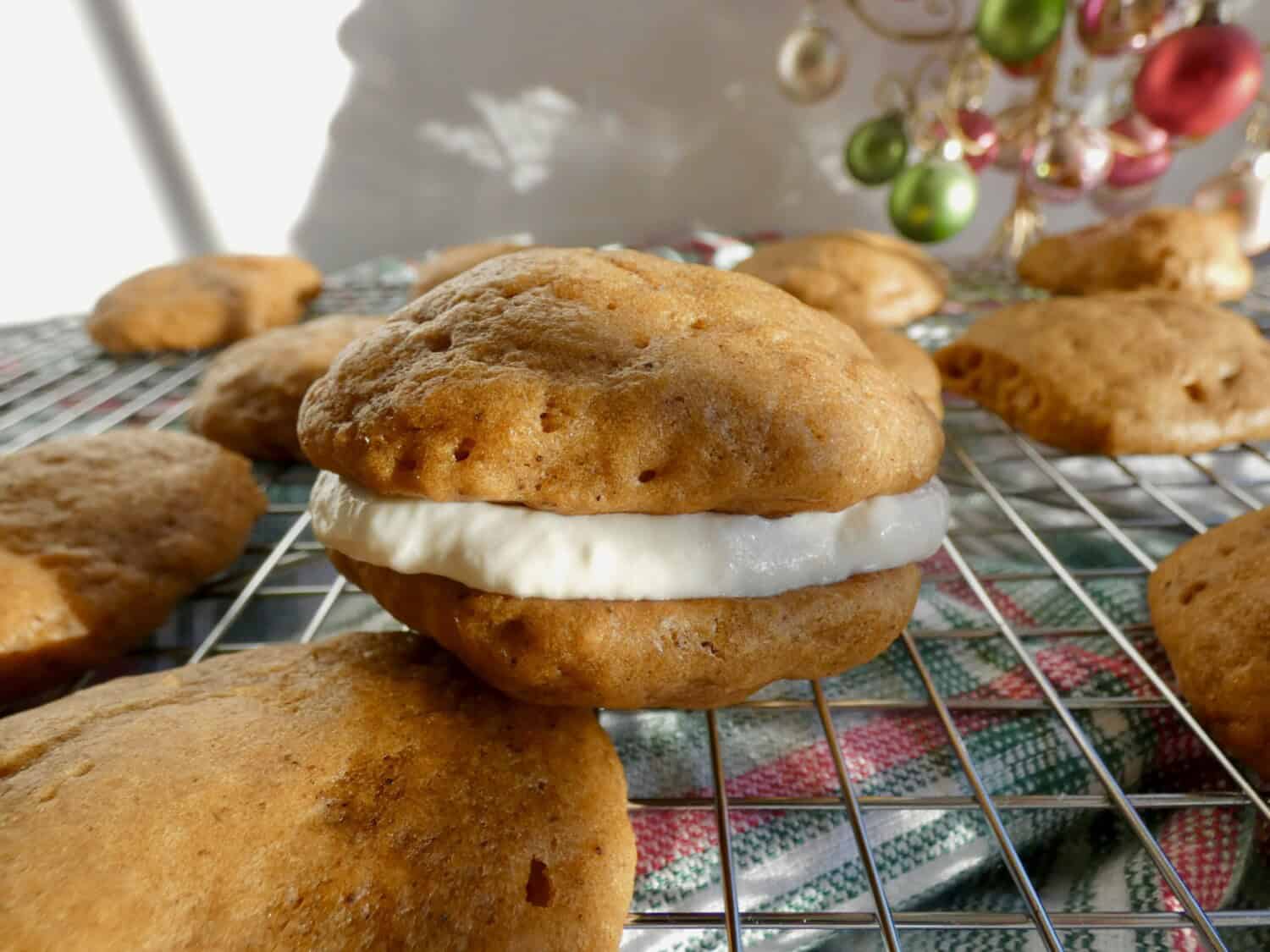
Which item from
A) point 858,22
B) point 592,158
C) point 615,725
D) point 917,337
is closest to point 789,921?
point 615,725

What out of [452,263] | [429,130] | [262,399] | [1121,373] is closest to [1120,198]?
[1121,373]

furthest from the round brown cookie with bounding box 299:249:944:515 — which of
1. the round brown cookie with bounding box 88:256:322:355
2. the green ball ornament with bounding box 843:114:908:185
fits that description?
the green ball ornament with bounding box 843:114:908:185

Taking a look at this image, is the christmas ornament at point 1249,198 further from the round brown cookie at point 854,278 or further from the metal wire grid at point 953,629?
the metal wire grid at point 953,629

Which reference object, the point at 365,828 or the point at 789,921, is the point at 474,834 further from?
the point at 789,921

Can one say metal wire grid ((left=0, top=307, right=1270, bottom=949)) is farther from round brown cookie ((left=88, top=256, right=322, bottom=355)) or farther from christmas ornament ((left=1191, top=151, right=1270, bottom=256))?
christmas ornament ((left=1191, top=151, right=1270, bottom=256))

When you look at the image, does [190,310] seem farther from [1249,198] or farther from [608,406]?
[1249,198]

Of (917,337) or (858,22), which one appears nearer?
(917,337)
